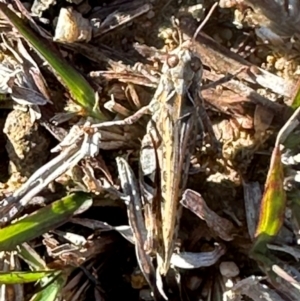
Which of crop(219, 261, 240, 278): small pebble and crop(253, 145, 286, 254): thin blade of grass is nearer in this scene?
crop(253, 145, 286, 254): thin blade of grass

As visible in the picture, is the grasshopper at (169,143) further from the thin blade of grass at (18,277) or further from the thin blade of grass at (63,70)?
the thin blade of grass at (18,277)

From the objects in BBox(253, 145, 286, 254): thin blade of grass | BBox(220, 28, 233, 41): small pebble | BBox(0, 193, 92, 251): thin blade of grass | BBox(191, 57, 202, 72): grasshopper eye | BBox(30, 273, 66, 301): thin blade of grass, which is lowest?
BBox(30, 273, 66, 301): thin blade of grass

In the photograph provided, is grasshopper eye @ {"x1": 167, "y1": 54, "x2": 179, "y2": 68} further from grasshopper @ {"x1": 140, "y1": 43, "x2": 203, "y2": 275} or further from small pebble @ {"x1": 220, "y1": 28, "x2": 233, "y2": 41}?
small pebble @ {"x1": 220, "y1": 28, "x2": 233, "y2": 41}

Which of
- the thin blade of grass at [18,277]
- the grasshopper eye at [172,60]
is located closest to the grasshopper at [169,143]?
the grasshopper eye at [172,60]

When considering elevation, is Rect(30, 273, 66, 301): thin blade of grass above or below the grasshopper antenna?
below

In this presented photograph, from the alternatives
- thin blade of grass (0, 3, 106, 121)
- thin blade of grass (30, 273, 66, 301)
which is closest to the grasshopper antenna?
thin blade of grass (0, 3, 106, 121)

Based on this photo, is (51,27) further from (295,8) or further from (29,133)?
(295,8)

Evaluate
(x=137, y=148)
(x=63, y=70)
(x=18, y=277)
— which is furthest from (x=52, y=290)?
(x=63, y=70)
